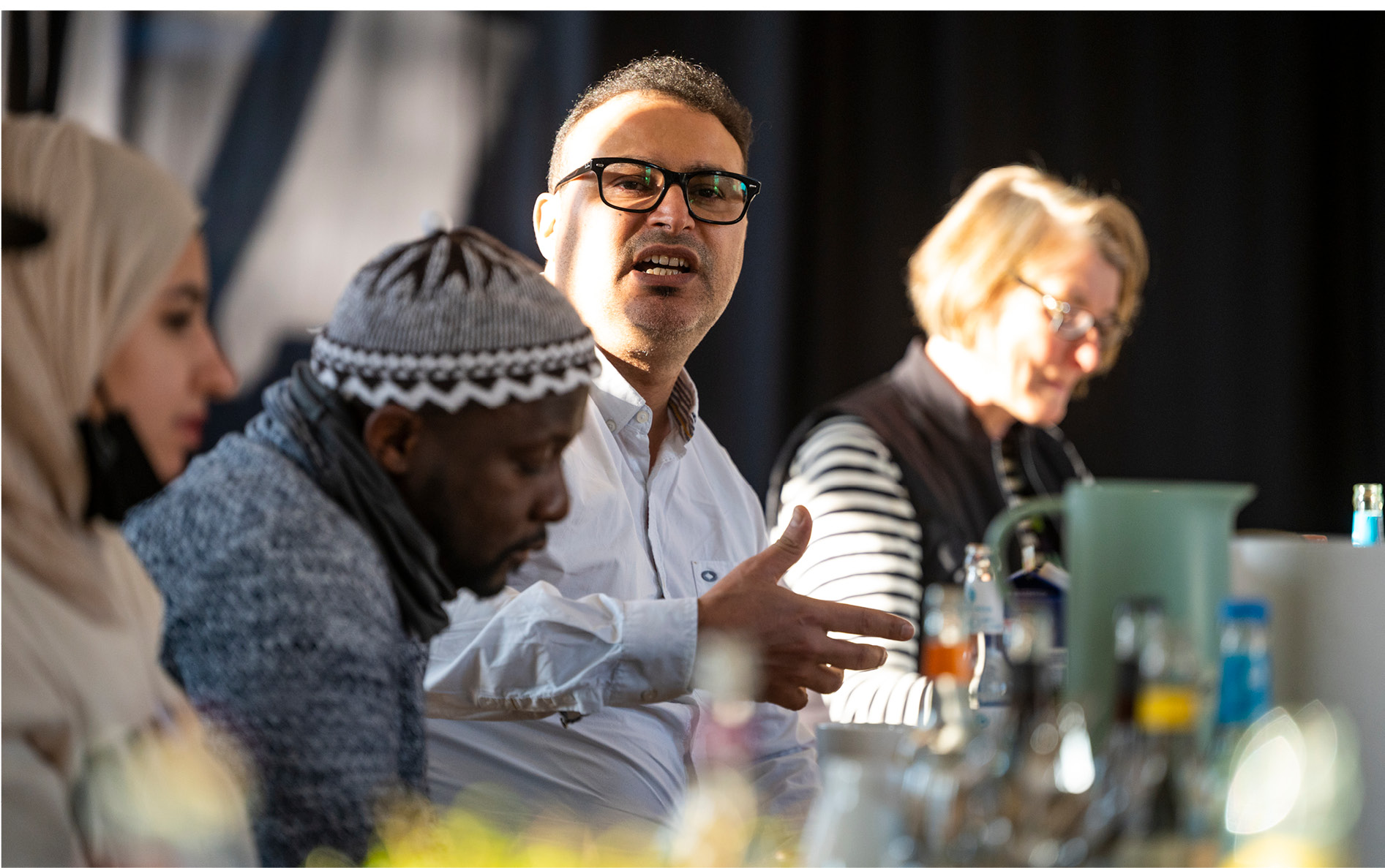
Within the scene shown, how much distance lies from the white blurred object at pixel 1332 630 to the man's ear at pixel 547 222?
0.78 meters

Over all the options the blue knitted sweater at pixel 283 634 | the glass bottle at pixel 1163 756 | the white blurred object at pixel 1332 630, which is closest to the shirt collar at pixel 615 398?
the blue knitted sweater at pixel 283 634

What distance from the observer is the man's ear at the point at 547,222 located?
1321 mm

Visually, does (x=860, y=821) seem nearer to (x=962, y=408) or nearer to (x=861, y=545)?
(x=861, y=545)

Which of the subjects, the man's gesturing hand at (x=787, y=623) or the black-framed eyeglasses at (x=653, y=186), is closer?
the man's gesturing hand at (x=787, y=623)

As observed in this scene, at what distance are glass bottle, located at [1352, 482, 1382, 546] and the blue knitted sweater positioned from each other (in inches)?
42.8

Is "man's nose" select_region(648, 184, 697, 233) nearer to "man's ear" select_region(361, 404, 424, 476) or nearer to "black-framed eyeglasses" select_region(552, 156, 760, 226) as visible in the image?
"black-framed eyeglasses" select_region(552, 156, 760, 226)

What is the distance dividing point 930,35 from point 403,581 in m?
1.61

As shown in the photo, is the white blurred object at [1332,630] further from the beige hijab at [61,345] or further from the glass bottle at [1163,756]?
the beige hijab at [61,345]

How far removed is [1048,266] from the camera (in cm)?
184

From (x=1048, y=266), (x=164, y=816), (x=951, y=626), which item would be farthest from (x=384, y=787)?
(x=1048, y=266)

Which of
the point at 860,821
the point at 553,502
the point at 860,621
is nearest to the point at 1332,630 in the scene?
the point at 860,621

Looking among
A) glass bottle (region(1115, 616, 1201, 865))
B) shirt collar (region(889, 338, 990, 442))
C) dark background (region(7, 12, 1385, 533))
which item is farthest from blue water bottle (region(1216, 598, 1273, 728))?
dark background (region(7, 12, 1385, 533))

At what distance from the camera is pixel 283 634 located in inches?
29.5

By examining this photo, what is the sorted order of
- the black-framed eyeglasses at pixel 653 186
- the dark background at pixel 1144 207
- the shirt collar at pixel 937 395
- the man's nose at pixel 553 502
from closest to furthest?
the man's nose at pixel 553 502 → the black-framed eyeglasses at pixel 653 186 → the shirt collar at pixel 937 395 → the dark background at pixel 1144 207
